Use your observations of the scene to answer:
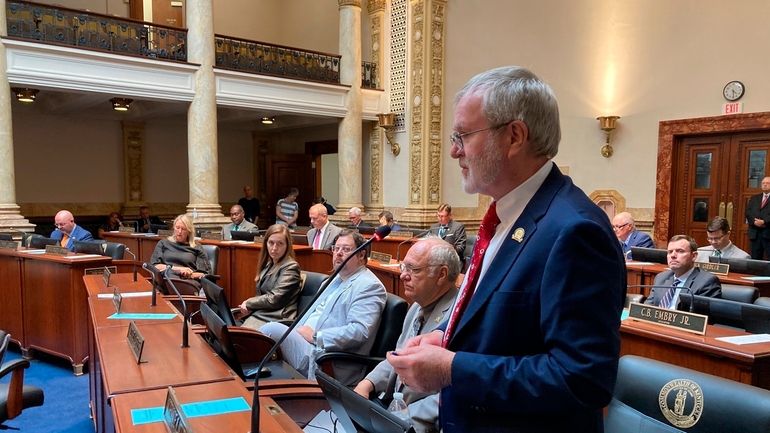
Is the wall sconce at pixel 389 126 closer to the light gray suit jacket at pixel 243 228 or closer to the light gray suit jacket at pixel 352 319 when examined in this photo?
the light gray suit jacket at pixel 243 228

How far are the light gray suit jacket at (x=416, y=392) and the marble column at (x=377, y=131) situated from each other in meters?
7.60

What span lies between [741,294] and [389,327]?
2.25 metres

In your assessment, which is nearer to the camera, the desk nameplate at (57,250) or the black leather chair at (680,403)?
the black leather chair at (680,403)

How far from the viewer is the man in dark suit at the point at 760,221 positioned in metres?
6.53

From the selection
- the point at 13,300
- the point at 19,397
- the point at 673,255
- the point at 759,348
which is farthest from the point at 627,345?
the point at 13,300

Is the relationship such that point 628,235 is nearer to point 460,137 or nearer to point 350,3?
point 460,137

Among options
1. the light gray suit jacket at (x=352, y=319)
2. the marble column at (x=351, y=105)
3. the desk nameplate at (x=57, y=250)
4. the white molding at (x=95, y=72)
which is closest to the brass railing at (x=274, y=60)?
the marble column at (x=351, y=105)

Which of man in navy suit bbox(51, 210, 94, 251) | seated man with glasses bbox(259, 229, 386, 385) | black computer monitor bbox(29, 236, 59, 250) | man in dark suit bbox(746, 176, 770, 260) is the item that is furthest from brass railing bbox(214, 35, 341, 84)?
man in dark suit bbox(746, 176, 770, 260)

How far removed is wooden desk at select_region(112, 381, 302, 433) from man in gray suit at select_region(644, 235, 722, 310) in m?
2.77

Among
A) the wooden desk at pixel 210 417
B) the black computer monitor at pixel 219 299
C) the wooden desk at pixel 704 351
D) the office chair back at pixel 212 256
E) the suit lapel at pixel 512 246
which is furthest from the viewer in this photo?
the office chair back at pixel 212 256

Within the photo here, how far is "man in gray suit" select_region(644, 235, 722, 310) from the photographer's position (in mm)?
3396

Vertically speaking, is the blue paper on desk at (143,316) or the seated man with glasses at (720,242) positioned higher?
the seated man with glasses at (720,242)

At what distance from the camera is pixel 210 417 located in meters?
1.46

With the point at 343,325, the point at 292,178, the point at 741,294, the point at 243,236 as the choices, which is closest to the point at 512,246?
the point at 343,325
